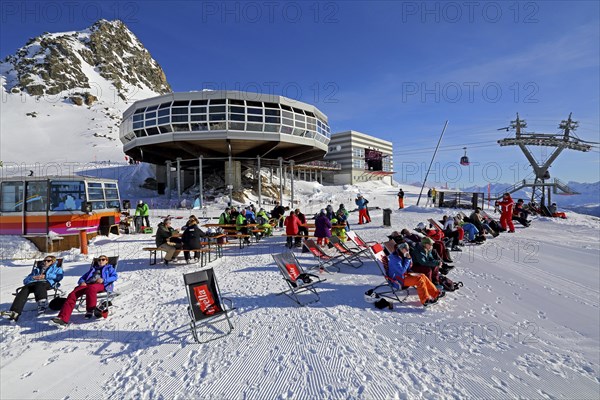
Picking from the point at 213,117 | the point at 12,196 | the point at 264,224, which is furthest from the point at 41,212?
the point at 213,117

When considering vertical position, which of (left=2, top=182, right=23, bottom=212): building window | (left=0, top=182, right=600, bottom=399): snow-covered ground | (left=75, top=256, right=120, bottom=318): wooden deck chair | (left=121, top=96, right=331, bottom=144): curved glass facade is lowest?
(left=0, top=182, right=600, bottom=399): snow-covered ground

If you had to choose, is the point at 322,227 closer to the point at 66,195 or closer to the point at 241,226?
the point at 241,226

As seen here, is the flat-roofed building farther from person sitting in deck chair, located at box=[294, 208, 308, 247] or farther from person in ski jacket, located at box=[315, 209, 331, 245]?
person in ski jacket, located at box=[315, 209, 331, 245]

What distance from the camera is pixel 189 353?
4000 millimetres

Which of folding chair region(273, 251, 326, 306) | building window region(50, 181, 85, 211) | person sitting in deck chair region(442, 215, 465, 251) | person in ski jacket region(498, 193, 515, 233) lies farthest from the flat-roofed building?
folding chair region(273, 251, 326, 306)

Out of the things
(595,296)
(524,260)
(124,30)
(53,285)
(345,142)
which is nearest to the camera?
(53,285)

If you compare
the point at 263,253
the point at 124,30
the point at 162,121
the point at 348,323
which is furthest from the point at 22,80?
the point at 348,323

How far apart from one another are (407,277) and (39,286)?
701 centimetres

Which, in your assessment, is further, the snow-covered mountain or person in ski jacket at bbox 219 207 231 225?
the snow-covered mountain

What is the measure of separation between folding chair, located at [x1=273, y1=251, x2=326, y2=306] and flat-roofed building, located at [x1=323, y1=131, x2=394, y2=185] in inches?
2101

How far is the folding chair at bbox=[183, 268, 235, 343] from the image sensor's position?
4.52 m

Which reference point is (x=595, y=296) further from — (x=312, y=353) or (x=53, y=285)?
(x=53, y=285)

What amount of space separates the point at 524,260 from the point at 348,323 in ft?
24.0

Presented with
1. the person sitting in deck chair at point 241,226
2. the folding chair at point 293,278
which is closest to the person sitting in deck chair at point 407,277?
the folding chair at point 293,278
